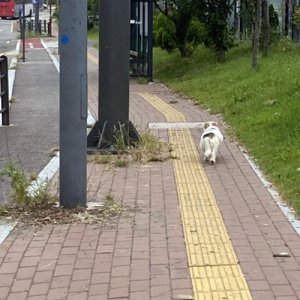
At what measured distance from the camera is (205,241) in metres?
5.68

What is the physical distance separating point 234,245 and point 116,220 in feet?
3.94

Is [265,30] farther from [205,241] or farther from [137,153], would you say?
[205,241]

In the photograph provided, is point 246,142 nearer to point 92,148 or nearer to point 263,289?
point 92,148

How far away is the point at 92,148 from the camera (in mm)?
9516

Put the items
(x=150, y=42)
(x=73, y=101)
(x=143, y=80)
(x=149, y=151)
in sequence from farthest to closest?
(x=143, y=80)
(x=150, y=42)
(x=149, y=151)
(x=73, y=101)

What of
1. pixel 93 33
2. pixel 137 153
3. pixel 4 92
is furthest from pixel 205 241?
pixel 93 33

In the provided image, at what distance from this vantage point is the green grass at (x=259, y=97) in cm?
839

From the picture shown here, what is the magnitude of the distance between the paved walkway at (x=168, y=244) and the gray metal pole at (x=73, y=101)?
1.58 ft

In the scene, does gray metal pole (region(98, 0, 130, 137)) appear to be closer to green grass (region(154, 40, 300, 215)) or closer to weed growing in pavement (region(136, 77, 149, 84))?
green grass (region(154, 40, 300, 215))

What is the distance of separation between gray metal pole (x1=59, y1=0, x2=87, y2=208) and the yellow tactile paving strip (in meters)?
1.01

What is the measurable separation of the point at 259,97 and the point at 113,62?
13.3 ft

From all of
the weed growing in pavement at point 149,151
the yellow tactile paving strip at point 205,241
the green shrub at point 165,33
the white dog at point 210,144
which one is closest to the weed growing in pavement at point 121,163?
the weed growing in pavement at point 149,151

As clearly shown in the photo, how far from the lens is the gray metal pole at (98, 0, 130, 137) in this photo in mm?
9195

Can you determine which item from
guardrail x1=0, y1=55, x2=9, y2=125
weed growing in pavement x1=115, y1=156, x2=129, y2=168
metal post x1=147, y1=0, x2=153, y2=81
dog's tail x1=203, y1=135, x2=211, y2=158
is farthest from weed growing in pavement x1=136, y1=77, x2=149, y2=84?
dog's tail x1=203, y1=135, x2=211, y2=158
